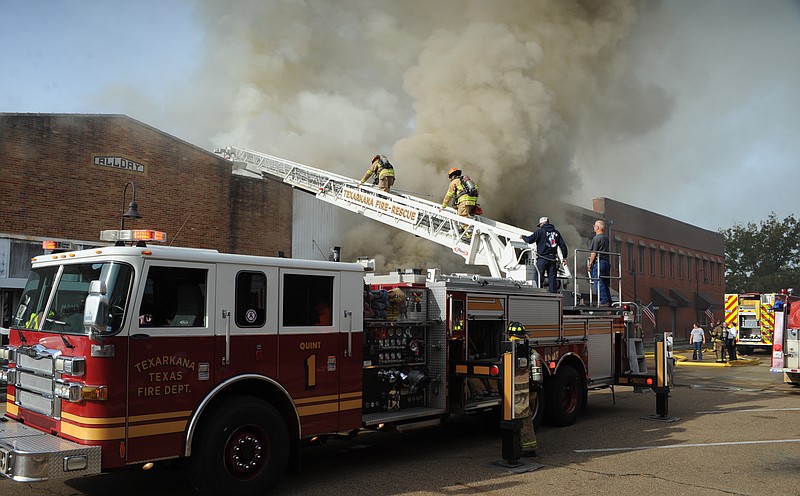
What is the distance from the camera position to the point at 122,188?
661 inches

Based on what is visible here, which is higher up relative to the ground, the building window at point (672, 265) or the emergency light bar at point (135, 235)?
the building window at point (672, 265)

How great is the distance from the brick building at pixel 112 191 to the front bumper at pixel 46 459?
936 cm

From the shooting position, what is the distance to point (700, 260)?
48344 mm

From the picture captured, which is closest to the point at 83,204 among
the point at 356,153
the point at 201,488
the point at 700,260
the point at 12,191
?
the point at 12,191

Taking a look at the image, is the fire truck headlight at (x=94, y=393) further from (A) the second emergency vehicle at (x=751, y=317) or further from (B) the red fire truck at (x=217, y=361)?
(A) the second emergency vehicle at (x=751, y=317)

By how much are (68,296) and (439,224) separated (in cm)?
934

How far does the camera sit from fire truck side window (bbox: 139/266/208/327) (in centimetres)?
541

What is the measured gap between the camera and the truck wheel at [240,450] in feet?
18.0

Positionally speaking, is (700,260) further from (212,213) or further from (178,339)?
(178,339)

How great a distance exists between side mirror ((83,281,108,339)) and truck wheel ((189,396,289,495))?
1.22 metres

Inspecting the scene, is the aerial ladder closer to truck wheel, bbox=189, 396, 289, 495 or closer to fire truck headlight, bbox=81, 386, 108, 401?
truck wheel, bbox=189, 396, 289, 495

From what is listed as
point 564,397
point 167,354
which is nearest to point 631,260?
point 564,397

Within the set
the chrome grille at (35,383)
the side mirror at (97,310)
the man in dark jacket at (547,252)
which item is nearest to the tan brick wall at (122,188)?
the man in dark jacket at (547,252)

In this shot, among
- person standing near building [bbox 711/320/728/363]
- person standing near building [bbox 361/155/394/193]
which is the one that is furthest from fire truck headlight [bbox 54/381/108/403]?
person standing near building [bbox 711/320/728/363]
